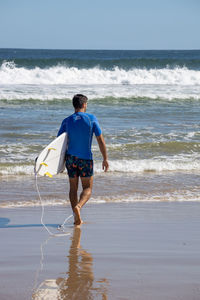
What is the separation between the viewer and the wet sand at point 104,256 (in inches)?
126

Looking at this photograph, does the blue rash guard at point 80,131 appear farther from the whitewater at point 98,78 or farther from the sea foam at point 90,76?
the sea foam at point 90,76

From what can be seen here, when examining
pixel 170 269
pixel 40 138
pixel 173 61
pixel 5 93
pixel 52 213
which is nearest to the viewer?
pixel 170 269

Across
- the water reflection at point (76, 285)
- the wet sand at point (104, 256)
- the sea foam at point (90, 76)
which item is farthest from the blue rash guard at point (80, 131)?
the sea foam at point (90, 76)

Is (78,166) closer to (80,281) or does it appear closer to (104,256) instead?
(104,256)

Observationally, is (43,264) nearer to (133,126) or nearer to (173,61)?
(133,126)

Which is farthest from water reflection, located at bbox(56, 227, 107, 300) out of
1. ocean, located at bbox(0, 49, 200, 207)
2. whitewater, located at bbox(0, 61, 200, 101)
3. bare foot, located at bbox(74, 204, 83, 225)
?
whitewater, located at bbox(0, 61, 200, 101)

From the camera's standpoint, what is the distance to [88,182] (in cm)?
529

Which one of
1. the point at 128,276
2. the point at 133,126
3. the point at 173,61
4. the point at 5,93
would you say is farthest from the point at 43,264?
the point at 173,61

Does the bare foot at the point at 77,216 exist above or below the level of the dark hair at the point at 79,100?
below

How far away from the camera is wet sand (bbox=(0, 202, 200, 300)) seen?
3.21 meters

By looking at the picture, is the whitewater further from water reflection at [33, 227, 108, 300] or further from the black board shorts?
water reflection at [33, 227, 108, 300]

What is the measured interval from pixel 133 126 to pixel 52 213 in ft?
23.0

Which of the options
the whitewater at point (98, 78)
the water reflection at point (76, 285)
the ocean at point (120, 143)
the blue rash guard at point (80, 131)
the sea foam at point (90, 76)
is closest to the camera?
the water reflection at point (76, 285)

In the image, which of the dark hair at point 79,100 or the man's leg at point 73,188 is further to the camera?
the man's leg at point 73,188
